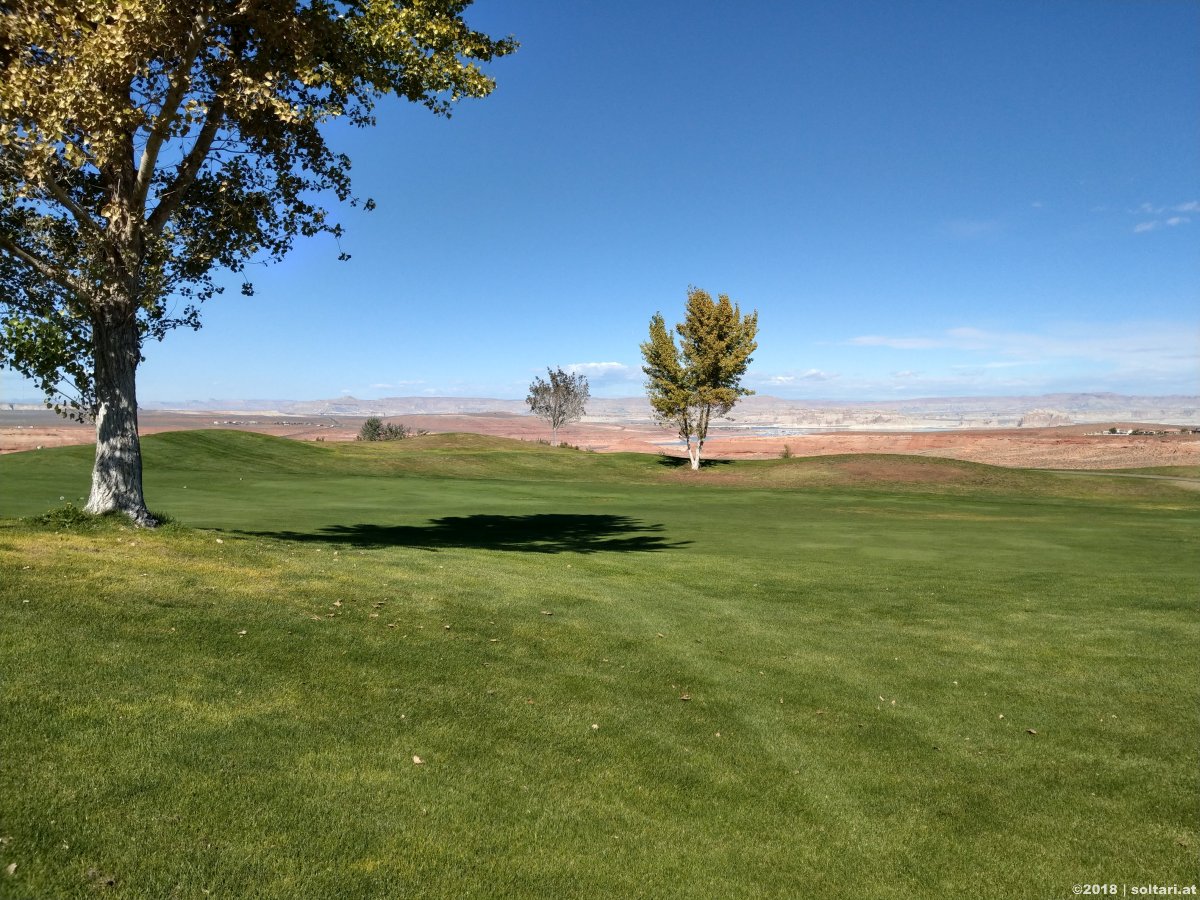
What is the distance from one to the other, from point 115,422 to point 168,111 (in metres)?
6.10

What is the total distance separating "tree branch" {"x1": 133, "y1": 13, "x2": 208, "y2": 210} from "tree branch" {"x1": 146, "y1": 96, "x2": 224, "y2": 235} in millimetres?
575

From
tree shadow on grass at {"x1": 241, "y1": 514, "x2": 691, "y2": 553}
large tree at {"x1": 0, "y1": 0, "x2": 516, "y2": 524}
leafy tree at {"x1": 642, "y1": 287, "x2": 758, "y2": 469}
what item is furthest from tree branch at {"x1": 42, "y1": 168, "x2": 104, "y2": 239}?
leafy tree at {"x1": 642, "y1": 287, "x2": 758, "y2": 469}

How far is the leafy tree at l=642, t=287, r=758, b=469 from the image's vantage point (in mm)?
56062

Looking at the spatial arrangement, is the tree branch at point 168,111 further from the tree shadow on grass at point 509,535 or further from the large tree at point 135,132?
the tree shadow on grass at point 509,535

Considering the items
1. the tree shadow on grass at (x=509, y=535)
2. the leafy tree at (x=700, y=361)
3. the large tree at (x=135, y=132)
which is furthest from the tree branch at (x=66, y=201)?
the leafy tree at (x=700, y=361)

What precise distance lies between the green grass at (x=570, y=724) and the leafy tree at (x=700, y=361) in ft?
132

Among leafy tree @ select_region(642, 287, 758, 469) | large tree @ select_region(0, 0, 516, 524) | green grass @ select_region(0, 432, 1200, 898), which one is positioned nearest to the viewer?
green grass @ select_region(0, 432, 1200, 898)

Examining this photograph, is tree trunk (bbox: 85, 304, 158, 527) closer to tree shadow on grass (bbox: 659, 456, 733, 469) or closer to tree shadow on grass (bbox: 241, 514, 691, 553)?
tree shadow on grass (bbox: 241, 514, 691, 553)

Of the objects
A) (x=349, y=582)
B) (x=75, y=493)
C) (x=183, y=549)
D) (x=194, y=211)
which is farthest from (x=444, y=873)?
(x=75, y=493)

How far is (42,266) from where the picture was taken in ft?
47.1

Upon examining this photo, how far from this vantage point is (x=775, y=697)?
8.98 m

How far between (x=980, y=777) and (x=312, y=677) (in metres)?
6.75

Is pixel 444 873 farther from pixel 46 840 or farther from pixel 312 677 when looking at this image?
pixel 312 677

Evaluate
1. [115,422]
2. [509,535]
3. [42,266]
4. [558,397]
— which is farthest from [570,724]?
[558,397]
